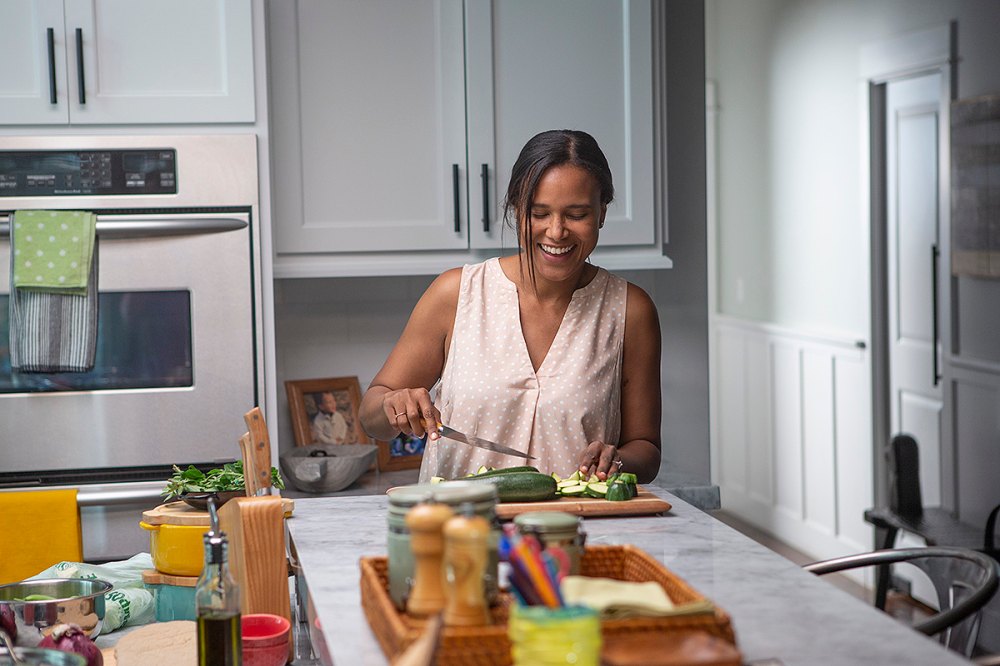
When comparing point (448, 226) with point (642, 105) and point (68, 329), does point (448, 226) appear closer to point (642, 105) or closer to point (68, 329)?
point (642, 105)

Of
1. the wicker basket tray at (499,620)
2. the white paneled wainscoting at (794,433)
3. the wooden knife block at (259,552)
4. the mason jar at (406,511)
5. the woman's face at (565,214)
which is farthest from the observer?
the white paneled wainscoting at (794,433)

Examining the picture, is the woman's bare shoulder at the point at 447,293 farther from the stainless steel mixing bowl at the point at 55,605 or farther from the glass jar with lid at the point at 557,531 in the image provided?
the glass jar with lid at the point at 557,531

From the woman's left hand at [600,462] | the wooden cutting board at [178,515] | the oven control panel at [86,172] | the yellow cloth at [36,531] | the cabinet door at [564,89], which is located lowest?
the yellow cloth at [36,531]

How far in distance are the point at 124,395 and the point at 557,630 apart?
7.09 ft

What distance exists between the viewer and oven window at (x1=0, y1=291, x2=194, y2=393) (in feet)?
9.23

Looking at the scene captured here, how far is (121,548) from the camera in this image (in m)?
2.84

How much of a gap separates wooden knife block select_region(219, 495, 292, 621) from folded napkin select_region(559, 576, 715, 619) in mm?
510

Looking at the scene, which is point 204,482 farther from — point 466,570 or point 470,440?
point 466,570

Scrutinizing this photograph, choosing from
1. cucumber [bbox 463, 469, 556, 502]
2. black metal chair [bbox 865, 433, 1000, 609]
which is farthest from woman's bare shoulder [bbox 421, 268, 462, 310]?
black metal chair [bbox 865, 433, 1000, 609]

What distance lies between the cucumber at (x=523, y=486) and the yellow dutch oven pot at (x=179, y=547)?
412mm

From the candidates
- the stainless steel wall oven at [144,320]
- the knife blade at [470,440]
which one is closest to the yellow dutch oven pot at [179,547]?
the knife blade at [470,440]

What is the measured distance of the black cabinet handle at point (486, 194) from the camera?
123 inches

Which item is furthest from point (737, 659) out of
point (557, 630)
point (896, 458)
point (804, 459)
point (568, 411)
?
point (804, 459)

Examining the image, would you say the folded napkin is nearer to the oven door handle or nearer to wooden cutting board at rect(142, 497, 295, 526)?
wooden cutting board at rect(142, 497, 295, 526)
